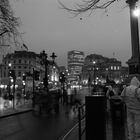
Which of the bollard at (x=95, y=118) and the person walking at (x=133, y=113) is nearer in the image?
the person walking at (x=133, y=113)

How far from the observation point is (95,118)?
6293mm

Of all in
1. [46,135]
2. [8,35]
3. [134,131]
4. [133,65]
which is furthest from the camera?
[8,35]

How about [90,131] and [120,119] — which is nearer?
[90,131]

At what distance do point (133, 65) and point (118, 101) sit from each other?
12.3 feet

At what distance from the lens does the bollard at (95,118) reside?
6270 mm

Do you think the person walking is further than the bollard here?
No

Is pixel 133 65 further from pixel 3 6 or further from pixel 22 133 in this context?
pixel 3 6

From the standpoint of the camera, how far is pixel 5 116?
634 inches

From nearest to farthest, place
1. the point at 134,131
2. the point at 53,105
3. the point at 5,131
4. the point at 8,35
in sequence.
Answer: the point at 134,131 < the point at 5,131 < the point at 8,35 < the point at 53,105

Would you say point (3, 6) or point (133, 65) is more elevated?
point (3, 6)

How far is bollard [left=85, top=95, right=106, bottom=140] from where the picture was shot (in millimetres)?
6270

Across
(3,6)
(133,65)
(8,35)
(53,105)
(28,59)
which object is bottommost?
(53,105)

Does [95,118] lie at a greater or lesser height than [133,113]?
lesser

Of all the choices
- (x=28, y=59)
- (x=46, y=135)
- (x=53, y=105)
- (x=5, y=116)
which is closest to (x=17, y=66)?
(x=28, y=59)
